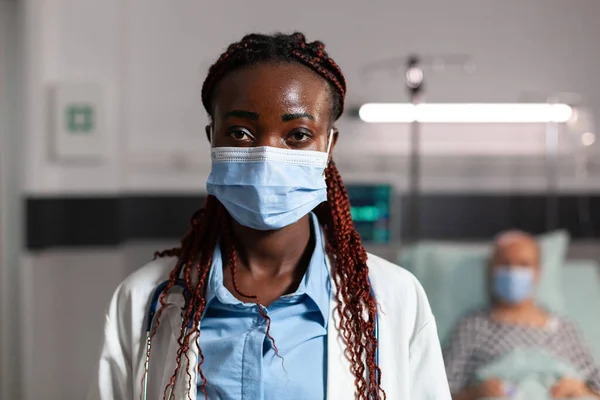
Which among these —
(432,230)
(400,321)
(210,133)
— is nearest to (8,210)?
(432,230)

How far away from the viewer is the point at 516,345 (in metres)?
2.40

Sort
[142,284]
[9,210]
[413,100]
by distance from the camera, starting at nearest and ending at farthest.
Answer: [142,284] → [413,100] → [9,210]

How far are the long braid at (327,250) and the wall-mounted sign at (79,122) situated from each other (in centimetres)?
183

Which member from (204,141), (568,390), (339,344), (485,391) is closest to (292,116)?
(339,344)

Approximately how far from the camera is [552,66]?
3025mm

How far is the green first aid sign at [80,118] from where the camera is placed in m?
2.83

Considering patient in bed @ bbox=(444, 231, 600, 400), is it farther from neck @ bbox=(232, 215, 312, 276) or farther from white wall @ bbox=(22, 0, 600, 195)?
neck @ bbox=(232, 215, 312, 276)

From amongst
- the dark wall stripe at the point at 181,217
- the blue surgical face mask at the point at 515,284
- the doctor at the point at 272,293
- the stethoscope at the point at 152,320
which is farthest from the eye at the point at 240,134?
the dark wall stripe at the point at 181,217

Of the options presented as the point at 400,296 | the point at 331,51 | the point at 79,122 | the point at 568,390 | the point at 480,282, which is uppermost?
the point at 331,51

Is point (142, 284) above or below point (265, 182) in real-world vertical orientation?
below

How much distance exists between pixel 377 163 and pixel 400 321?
196 centimetres

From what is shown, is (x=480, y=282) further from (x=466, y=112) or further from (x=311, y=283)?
(x=311, y=283)

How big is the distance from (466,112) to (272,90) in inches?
83.1

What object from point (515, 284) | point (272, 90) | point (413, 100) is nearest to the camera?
point (272, 90)
